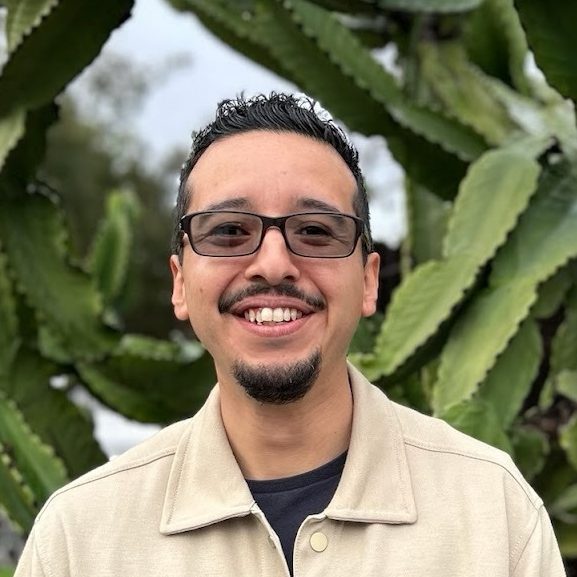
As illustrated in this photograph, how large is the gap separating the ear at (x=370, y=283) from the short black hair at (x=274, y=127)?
21 mm

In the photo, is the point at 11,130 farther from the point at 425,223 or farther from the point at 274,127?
the point at 274,127

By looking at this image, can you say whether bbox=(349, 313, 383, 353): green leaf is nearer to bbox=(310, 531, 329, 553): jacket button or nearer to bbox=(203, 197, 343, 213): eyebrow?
bbox=(203, 197, 343, 213): eyebrow

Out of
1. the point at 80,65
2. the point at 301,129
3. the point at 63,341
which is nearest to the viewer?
the point at 301,129

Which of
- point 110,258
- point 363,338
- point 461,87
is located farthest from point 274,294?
point 110,258

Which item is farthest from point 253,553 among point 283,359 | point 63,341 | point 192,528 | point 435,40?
point 435,40

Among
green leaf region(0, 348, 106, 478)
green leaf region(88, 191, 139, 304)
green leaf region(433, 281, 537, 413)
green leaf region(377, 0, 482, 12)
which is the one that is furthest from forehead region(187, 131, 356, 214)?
green leaf region(88, 191, 139, 304)

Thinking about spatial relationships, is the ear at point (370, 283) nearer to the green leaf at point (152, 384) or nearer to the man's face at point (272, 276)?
the man's face at point (272, 276)

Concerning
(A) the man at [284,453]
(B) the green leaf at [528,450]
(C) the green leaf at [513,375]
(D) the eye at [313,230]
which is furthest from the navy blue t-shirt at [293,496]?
(B) the green leaf at [528,450]

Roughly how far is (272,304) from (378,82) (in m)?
1.99

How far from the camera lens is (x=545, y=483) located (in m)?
3.39

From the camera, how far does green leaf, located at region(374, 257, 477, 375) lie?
2.69 m

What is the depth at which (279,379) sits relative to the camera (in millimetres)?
1391

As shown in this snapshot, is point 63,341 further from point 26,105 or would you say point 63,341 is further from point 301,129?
point 301,129

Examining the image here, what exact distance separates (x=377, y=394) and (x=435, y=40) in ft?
8.63
